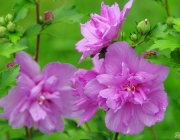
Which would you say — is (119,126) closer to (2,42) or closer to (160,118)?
(160,118)

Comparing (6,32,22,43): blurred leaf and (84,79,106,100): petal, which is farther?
(6,32,22,43): blurred leaf

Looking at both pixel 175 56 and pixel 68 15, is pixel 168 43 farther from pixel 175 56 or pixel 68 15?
pixel 68 15

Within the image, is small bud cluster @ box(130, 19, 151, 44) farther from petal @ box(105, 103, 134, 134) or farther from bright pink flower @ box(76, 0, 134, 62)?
petal @ box(105, 103, 134, 134)

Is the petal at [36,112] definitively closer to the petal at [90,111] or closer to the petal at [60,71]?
the petal at [60,71]


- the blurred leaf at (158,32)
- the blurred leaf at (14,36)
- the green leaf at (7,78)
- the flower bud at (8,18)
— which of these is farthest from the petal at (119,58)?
the flower bud at (8,18)

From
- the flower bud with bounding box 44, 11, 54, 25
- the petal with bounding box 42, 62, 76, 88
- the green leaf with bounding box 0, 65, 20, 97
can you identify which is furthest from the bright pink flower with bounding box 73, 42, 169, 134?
the flower bud with bounding box 44, 11, 54, 25

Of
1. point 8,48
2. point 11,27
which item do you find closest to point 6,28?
point 11,27

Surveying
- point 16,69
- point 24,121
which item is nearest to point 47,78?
point 24,121
